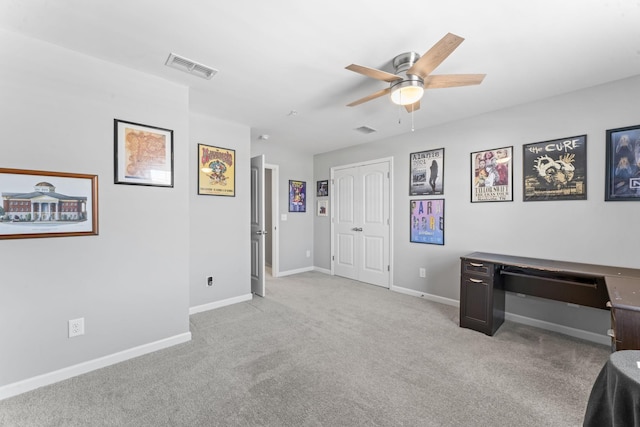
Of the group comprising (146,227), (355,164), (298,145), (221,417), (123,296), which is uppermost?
(298,145)

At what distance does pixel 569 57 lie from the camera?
7.18ft

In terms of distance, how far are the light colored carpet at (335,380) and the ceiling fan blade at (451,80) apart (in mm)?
2251

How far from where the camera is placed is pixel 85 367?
218 cm

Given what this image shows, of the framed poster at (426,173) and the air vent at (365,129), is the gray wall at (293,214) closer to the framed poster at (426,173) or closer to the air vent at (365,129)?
the air vent at (365,129)

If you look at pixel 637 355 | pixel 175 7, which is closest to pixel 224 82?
pixel 175 7

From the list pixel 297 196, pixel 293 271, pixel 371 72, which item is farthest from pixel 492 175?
pixel 293 271

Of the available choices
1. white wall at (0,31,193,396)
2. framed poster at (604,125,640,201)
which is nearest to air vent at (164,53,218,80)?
white wall at (0,31,193,396)

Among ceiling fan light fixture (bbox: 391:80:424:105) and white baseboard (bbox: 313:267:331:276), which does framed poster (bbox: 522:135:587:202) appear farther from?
white baseboard (bbox: 313:267:331:276)

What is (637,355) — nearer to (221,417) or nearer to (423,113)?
(221,417)

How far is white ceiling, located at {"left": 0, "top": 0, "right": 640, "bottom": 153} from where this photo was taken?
166cm

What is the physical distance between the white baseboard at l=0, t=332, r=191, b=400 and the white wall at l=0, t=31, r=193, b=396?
0.02 metres

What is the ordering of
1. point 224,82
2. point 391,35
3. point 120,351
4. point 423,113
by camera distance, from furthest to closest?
1. point 423,113
2. point 224,82
3. point 120,351
4. point 391,35

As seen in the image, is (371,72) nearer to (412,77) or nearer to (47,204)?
(412,77)

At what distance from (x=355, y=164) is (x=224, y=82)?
2896mm
